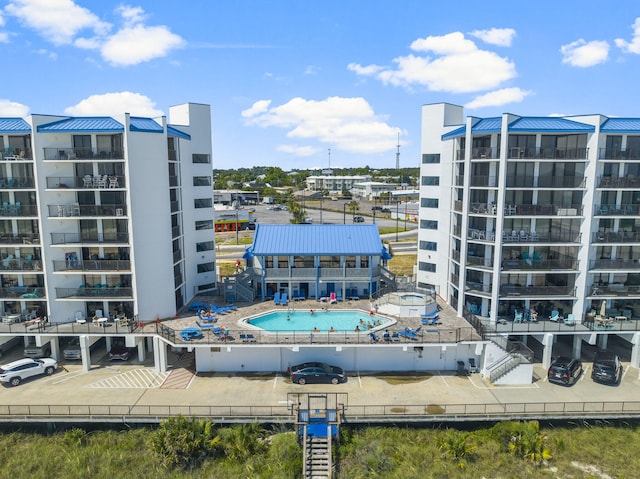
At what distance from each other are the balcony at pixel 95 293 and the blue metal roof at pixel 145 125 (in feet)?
42.1

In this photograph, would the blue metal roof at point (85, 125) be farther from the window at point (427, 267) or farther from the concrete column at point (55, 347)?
the window at point (427, 267)

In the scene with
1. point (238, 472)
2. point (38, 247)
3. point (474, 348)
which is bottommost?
point (238, 472)

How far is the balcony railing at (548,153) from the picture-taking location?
3584 cm

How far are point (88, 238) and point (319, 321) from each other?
66.7 feet

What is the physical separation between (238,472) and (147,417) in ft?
24.4

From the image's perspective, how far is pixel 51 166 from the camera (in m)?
36.4

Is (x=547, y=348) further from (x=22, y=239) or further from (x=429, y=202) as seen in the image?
(x=22, y=239)

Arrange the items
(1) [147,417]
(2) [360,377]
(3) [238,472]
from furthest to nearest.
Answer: (2) [360,377] < (1) [147,417] < (3) [238,472]

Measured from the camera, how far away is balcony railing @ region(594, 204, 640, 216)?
36625 millimetres

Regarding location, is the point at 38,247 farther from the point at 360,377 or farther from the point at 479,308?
the point at 479,308

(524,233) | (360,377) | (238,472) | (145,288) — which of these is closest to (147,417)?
(238,472)

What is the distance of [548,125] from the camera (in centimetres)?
3594

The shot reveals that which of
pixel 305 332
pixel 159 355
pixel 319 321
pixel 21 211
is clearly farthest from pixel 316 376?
pixel 21 211

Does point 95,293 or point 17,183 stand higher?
point 17,183
